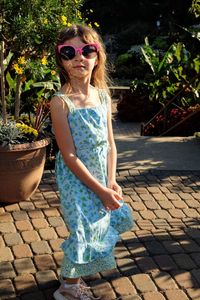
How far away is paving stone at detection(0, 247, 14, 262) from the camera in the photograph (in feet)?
13.4

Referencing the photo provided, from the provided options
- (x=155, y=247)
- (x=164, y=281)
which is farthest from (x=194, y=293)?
(x=155, y=247)

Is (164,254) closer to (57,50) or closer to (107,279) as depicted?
(107,279)

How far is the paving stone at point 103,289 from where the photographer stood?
11.8ft

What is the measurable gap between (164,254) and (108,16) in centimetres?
2431

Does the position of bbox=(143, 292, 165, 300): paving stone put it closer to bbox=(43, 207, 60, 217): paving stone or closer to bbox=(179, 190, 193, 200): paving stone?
bbox=(43, 207, 60, 217): paving stone

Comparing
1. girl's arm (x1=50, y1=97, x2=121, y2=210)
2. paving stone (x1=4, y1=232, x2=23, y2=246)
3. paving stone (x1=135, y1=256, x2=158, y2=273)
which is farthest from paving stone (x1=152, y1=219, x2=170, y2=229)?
girl's arm (x1=50, y1=97, x2=121, y2=210)

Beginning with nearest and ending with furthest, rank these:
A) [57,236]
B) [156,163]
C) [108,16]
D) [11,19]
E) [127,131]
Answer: [57,236] → [11,19] → [156,163] → [127,131] → [108,16]

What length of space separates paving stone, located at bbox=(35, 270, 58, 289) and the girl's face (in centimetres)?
154

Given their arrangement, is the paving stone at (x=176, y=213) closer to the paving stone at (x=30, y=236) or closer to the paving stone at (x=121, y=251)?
the paving stone at (x=121, y=251)

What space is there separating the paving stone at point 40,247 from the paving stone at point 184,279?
1.06 meters

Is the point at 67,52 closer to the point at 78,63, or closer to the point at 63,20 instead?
the point at 78,63

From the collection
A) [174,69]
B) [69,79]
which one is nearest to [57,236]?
[69,79]

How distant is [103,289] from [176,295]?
0.52 m

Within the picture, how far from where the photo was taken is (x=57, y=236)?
14.8 ft
